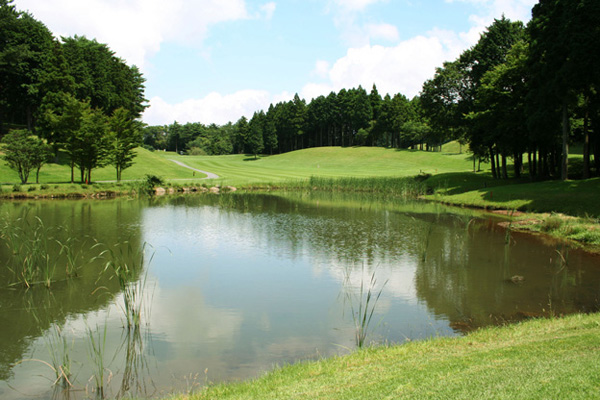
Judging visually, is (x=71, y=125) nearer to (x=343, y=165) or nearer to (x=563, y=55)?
(x=563, y=55)

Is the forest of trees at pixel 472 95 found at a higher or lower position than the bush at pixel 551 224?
higher

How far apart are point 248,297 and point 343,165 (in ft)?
229

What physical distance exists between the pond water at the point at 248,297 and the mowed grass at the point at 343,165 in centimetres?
3645

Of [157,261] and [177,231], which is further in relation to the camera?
[177,231]

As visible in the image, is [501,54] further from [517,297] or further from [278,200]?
[517,297]

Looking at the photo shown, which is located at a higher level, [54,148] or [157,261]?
[54,148]

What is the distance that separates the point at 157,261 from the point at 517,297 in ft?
39.6

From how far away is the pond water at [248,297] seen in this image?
7.93 metres

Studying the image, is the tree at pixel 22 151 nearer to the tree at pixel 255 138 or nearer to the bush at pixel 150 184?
the bush at pixel 150 184

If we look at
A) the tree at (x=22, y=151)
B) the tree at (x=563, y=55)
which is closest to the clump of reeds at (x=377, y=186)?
the tree at (x=563, y=55)

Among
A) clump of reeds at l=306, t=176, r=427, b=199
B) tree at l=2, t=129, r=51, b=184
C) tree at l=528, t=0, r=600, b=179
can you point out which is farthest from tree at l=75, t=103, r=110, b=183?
tree at l=528, t=0, r=600, b=179

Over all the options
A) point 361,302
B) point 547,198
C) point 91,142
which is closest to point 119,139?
point 91,142

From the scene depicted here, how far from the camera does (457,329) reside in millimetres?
9617

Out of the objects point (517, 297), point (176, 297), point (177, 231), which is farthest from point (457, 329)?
point (177, 231)
